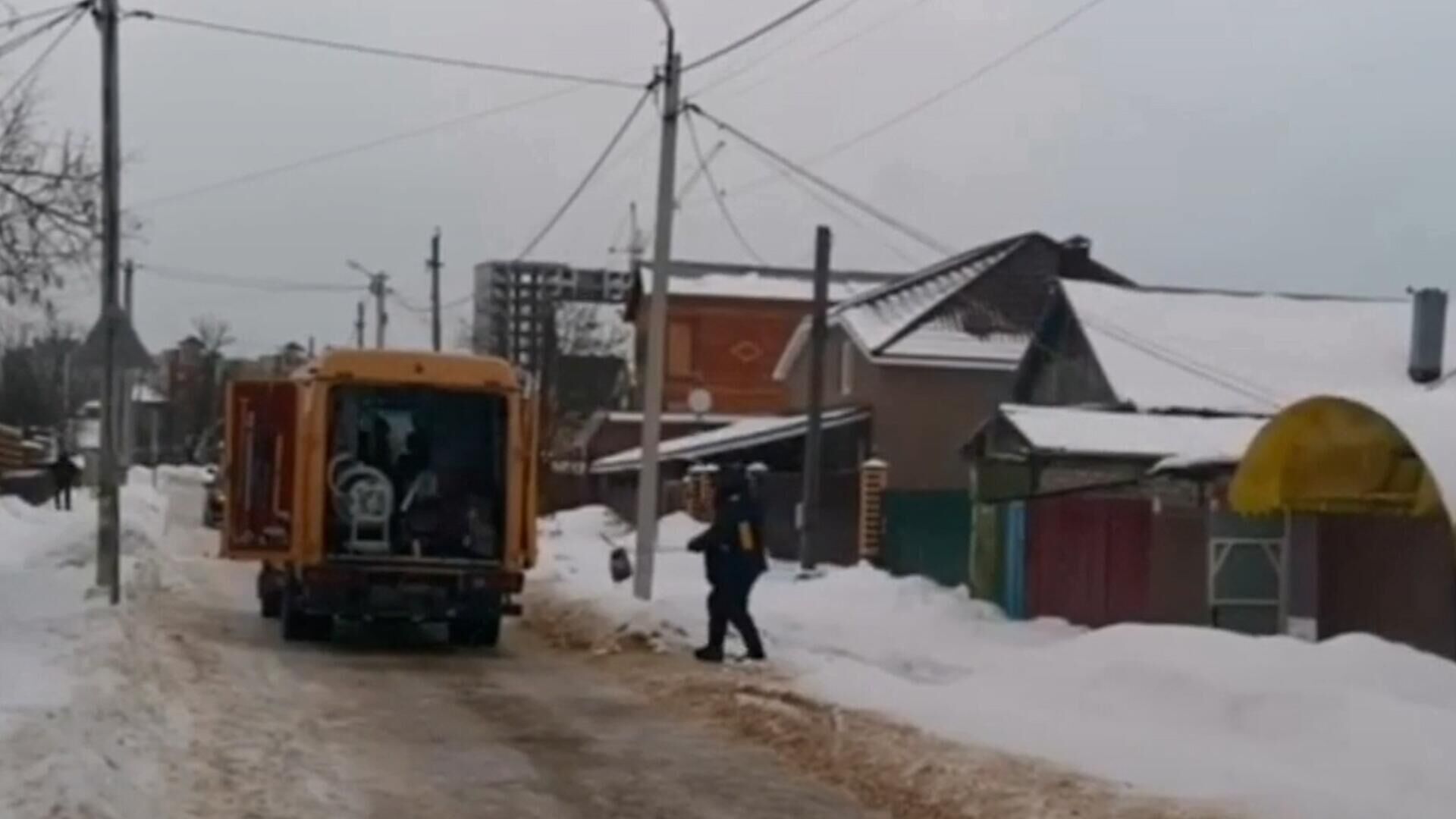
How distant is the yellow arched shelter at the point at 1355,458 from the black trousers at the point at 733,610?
4.71 metres

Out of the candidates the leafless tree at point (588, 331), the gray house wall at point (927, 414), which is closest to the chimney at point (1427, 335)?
the gray house wall at point (927, 414)

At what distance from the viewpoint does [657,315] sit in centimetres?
2683

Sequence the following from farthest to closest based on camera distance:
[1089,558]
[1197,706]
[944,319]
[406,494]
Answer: [944,319] → [1089,558] → [406,494] → [1197,706]

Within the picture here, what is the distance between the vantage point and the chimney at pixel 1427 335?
38031 mm

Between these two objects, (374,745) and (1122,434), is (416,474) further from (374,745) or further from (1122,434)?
(1122,434)

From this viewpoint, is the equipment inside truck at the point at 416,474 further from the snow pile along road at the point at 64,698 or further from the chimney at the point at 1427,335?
the chimney at the point at 1427,335

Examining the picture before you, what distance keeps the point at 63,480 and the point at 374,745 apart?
43.5m

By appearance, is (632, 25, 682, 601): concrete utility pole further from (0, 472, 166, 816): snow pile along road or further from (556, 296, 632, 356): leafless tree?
(556, 296, 632, 356): leafless tree

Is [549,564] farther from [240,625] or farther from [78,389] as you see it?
[78,389]

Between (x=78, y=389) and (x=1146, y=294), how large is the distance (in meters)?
→ 67.8

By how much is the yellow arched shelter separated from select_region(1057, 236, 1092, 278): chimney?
31158 millimetres


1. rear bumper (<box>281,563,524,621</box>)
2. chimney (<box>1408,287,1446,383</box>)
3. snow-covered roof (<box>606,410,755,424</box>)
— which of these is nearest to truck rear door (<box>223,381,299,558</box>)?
rear bumper (<box>281,563,524,621</box>)

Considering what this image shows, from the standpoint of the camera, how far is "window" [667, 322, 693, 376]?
229 ft

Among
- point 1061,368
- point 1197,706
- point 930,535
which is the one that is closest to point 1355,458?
point 1197,706
